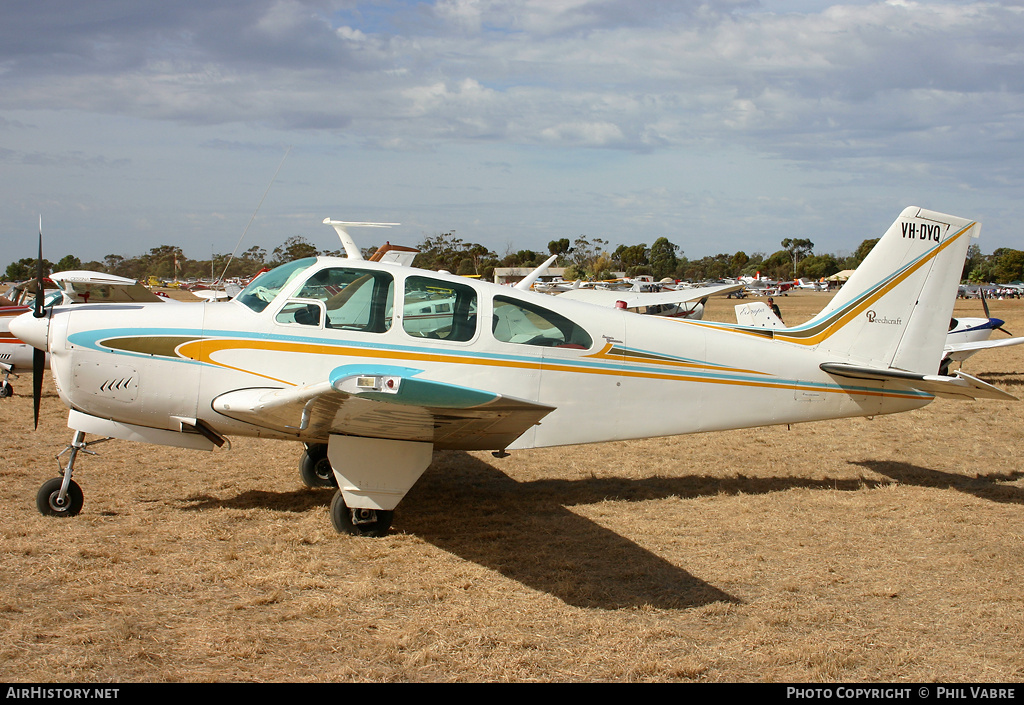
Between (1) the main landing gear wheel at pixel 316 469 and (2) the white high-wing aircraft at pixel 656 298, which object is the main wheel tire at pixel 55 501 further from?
(2) the white high-wing aircraft at pixel 656 298

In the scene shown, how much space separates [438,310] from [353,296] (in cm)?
66

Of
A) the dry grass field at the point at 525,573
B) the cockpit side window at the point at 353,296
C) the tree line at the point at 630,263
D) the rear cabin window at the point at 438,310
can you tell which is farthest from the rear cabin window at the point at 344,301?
the tree line at the point at 630,263

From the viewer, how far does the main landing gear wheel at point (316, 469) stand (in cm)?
696

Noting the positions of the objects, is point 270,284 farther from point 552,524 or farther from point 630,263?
point 630,263

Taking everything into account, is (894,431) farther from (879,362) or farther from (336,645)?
(336,645)

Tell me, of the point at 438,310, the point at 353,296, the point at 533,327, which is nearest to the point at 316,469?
the point at 353,296

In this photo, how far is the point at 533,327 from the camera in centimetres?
586

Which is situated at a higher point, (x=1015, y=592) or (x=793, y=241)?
(x=793, y=241)

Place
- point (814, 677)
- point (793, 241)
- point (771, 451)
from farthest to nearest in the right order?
1. point (793, 241)
2. point (771, 451)
3. point (814, 677)

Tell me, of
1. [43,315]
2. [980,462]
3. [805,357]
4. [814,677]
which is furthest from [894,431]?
[43,315]

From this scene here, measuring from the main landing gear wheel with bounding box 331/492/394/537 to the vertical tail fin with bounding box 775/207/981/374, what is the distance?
4.15 meters

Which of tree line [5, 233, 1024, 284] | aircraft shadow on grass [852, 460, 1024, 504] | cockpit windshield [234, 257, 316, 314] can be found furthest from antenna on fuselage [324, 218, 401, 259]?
tree line [5, 233, 1024, 284]

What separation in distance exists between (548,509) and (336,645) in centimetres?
293

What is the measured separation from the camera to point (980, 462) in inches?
324
